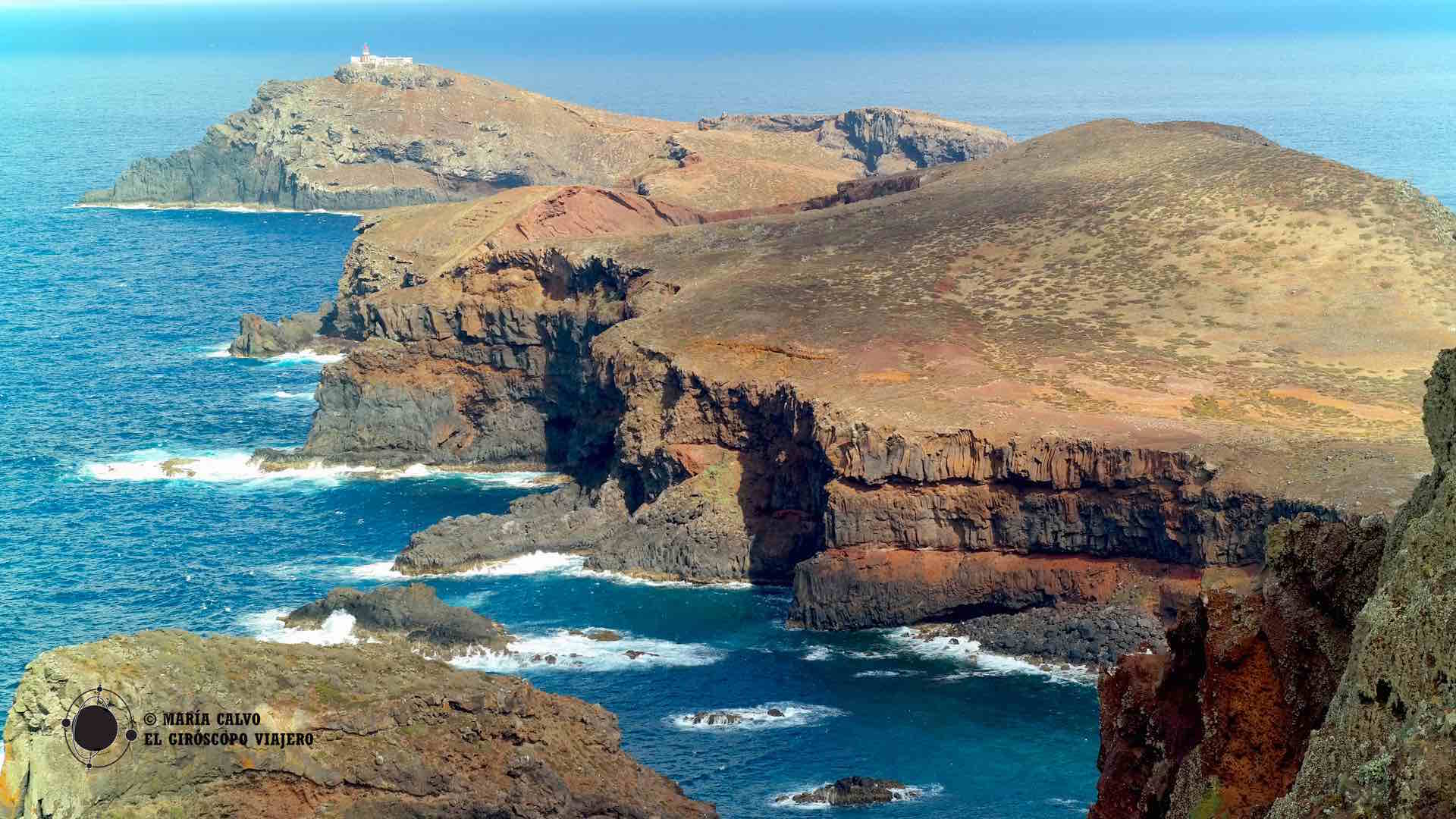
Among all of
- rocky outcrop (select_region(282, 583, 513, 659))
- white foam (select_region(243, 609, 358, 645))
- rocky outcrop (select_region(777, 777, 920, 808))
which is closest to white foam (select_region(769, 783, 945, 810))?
rocky outcrop (select_region(777, 777, 920, 808))

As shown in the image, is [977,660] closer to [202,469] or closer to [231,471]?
[231,471]

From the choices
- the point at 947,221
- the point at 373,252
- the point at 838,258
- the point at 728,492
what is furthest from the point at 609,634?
the point at 373,252

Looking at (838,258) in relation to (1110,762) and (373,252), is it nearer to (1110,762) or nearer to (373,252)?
(373,252)

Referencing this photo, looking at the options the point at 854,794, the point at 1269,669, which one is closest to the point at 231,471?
the point at 854,794

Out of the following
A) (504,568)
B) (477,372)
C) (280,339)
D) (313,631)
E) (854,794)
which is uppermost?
(477,372)

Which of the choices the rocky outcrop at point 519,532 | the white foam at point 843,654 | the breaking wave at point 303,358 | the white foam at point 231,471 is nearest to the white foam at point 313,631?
the rocky outcrop at point 519,532
